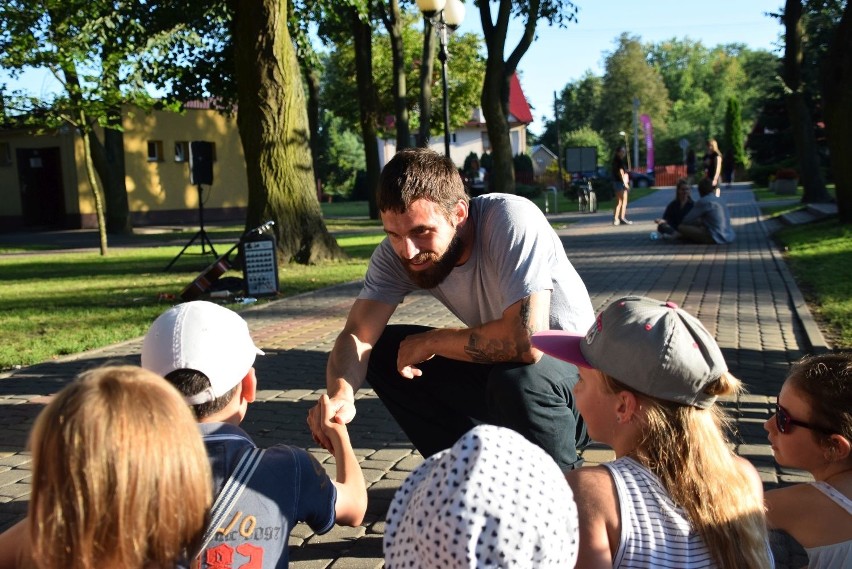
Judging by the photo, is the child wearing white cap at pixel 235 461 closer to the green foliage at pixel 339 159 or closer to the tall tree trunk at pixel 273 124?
the tall tree trunk at pixel 273 124

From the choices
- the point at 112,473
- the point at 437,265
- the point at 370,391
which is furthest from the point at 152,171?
the point at 112,473

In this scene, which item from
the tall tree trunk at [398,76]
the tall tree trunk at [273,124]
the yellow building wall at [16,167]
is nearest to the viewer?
the tall tree trunk at [273,124]

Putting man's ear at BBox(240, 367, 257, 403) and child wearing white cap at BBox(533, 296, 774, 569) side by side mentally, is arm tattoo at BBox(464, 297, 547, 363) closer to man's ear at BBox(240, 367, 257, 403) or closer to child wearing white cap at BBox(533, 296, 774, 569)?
child wearing white cap at BBox(533, 296, 774, 569)

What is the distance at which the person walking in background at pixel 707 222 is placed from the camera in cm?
1734

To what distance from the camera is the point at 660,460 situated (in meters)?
2.29

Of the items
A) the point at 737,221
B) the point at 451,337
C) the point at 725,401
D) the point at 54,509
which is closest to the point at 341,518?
the point at 54,509

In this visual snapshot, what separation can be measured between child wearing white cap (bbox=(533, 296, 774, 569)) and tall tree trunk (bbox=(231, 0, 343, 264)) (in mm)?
Result: 13246

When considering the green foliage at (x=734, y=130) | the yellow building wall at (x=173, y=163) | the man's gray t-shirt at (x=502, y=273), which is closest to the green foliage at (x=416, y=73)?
the yellow building wall at (x=173, y=163)

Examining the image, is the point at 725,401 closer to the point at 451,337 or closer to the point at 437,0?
the point at 451,337

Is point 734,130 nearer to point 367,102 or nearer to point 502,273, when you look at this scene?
point 367,102

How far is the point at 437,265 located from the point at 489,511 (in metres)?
2.43

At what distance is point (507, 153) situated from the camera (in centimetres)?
2644

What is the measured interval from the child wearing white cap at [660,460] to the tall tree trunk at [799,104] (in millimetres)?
23337

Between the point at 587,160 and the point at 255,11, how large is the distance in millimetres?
19908
